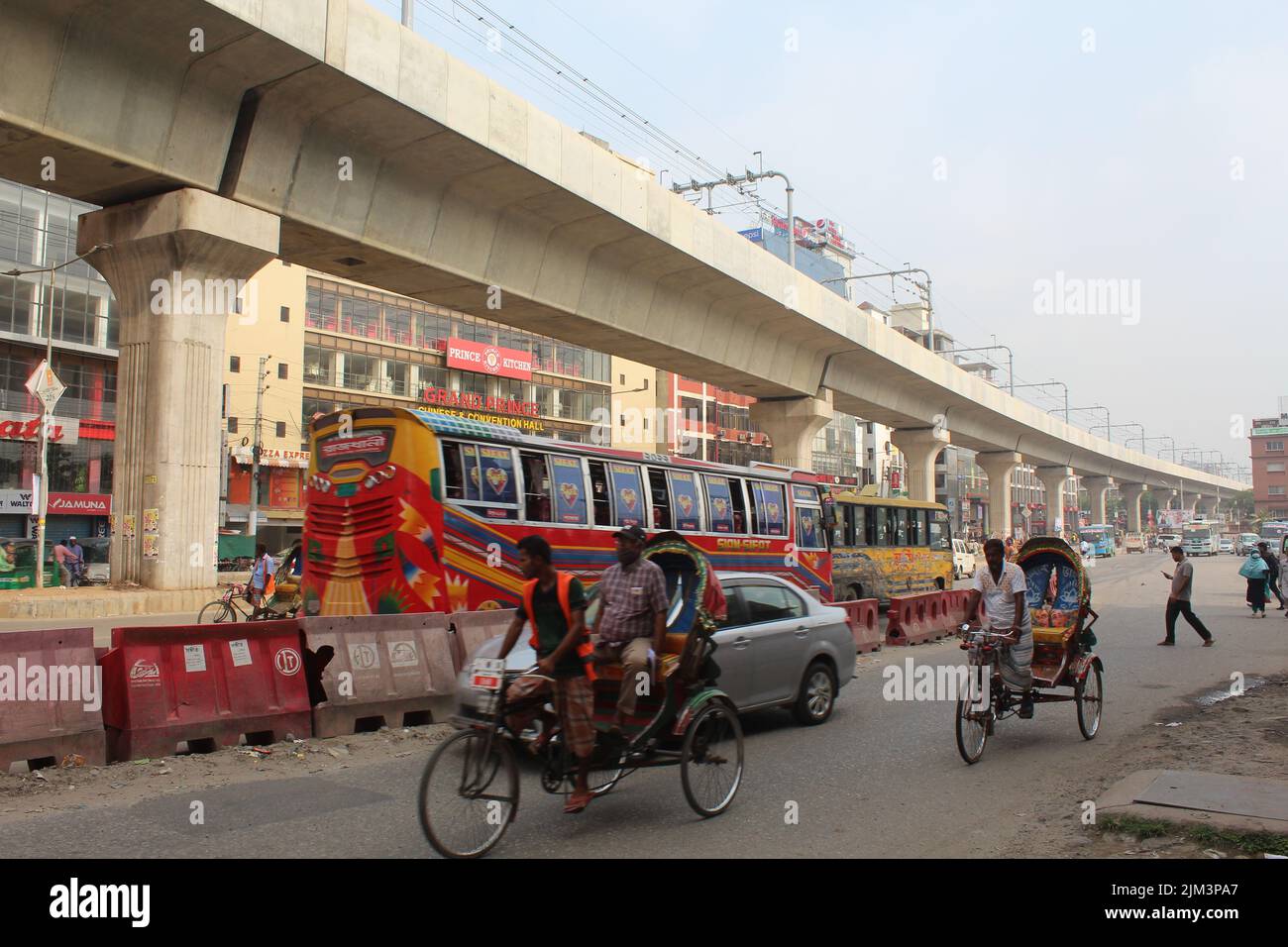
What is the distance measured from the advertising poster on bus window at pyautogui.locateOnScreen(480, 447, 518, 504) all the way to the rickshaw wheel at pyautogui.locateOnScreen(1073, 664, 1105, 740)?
24.2 ft

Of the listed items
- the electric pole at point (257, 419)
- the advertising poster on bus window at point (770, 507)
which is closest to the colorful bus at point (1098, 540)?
the electric pole at point (257, 419)

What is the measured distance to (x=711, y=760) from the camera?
6359 mm

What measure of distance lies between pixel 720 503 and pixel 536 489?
15.5 ft

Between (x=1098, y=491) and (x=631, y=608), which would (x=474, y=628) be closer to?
(x=631, y=608)

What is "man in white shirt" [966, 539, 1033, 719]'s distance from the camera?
28.0ft

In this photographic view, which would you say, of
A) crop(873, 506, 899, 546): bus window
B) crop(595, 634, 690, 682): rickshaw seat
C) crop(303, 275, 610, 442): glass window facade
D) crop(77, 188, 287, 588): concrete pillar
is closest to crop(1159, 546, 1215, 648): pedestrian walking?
crop(873, 506, 899, 546): bus window

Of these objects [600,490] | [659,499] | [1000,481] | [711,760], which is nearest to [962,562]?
[1000,481]

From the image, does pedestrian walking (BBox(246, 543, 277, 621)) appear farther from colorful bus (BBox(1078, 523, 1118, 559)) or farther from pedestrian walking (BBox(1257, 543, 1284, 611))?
colorful bus (BBox(1078, 523, 1118, 559))

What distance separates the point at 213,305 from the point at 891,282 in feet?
139

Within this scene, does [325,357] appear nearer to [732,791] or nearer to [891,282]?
[891,282]

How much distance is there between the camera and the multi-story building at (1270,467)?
136375 millimetres

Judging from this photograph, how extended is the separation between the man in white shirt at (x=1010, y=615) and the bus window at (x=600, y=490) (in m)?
6.89

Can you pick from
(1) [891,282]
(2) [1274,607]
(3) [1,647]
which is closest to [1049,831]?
(3) [1,647]

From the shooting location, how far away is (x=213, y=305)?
56.7ft
